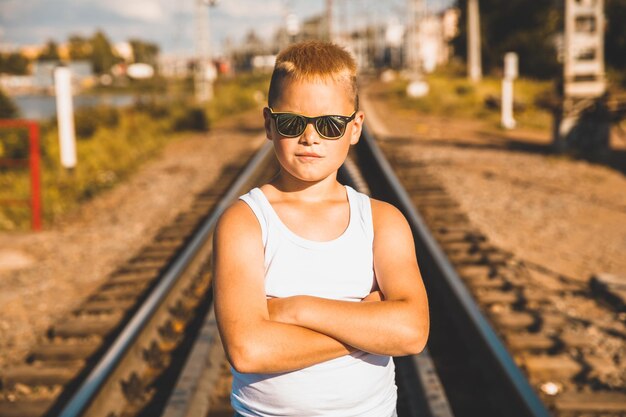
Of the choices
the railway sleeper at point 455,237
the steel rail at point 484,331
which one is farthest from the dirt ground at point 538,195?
the steel rail at point 484,331

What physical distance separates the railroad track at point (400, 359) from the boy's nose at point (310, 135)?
2.07m

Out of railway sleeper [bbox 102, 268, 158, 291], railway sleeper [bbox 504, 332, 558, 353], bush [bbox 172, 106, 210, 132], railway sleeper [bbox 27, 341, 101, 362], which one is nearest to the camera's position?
railway sleeper [bbox 504, 332, 558, 353]

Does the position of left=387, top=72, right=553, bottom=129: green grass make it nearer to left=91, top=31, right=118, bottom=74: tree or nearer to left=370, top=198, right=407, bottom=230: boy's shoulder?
left=370, top=198, right=407, bottom=230: boy's shoulder

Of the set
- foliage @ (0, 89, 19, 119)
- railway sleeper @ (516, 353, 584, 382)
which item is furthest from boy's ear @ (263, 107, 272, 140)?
foliage @ (0, 89, 19, 119)

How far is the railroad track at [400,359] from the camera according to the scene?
12.6ft

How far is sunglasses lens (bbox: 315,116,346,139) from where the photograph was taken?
5.80 ft

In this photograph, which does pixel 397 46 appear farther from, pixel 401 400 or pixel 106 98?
pixel 401 400

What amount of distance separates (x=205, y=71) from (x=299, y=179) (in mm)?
25079

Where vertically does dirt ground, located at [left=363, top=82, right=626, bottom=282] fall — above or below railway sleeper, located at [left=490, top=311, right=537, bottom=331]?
above

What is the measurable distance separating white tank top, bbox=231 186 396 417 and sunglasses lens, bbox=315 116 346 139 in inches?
8.5

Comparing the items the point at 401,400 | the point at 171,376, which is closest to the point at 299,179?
the point at 401,400

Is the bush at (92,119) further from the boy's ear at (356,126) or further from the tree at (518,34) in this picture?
the tree at (518,34)

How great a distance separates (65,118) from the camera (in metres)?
11.5

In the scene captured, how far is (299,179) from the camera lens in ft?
6.10
